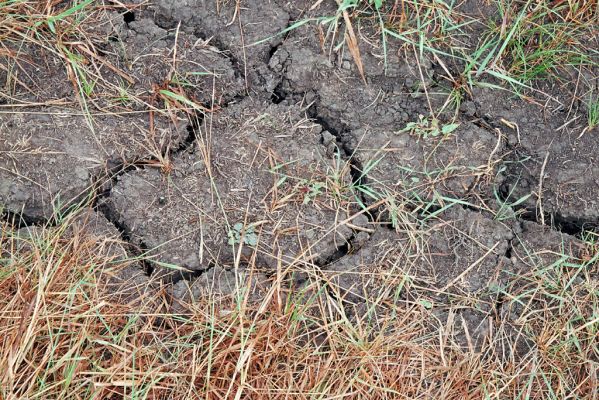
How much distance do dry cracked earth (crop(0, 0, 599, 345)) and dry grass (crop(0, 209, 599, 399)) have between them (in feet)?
0.19

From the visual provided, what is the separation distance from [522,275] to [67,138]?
151cm

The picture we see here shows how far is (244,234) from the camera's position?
7.22 feet

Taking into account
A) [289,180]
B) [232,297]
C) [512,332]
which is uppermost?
[289,180]

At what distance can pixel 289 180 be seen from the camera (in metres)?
2.28

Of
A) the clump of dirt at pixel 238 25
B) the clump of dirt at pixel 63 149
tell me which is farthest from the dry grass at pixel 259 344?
the clump of dirt at pixel 238 25

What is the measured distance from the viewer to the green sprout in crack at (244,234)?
2.19 meters

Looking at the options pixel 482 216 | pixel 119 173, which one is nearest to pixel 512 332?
pixel 482 216

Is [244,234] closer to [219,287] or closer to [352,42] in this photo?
[219,287]

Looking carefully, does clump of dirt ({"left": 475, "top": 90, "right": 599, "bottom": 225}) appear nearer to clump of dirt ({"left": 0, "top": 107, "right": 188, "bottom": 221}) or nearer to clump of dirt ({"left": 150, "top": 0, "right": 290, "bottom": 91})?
clump of dirt ({"left": 150, "top": 0, "right": 290, "bottom": 91})

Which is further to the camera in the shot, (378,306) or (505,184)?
(505,184)

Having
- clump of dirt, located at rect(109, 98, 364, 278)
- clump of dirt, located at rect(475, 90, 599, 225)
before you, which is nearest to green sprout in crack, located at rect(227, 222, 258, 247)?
clump of dirt, located at rect(109, 98, 364, 278)

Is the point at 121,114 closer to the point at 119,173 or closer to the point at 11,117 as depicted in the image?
the point at 119,173

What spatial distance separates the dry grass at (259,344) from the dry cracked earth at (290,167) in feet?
0.19

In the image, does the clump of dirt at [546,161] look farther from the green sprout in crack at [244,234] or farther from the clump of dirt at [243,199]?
the green sprout in crack at [244,234]
